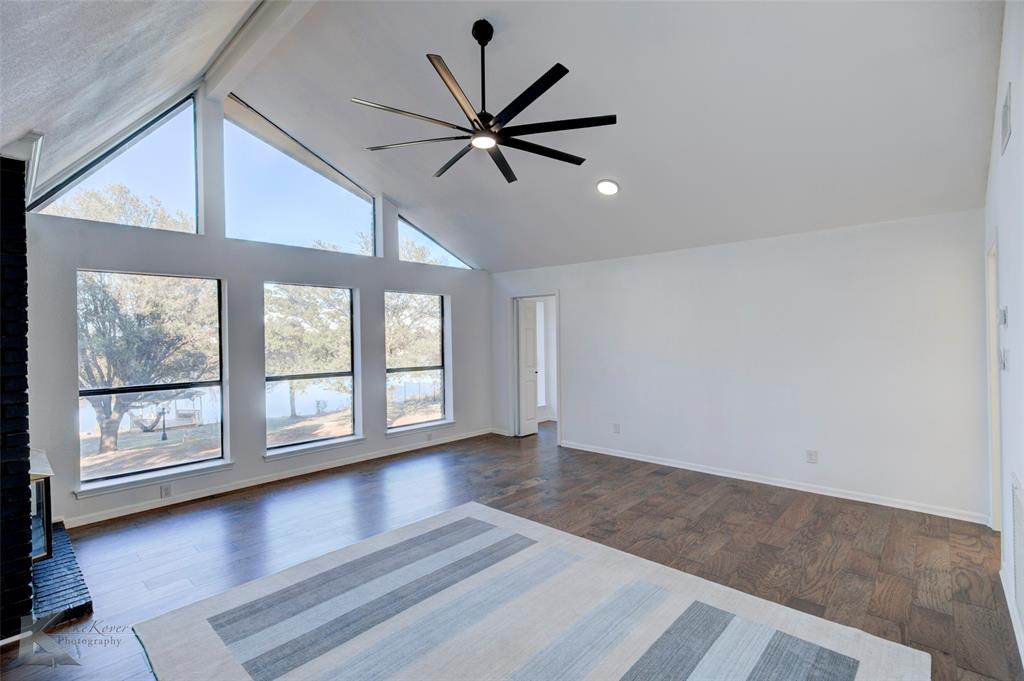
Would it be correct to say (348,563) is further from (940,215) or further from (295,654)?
(940,215)

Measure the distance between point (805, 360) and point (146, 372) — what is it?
590cm

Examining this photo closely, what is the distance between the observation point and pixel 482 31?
119 inches

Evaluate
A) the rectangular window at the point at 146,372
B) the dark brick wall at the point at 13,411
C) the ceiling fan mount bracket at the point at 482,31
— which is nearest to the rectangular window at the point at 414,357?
the rectangular window at the point at 146,372

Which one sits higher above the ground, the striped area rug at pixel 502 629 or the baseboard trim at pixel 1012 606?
the baseboard trim at pixel 1012 606

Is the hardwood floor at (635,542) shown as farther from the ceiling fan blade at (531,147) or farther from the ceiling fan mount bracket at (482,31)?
the ceiling fan mount bracket at (482,31)

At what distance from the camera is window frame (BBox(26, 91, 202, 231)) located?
12.4ft

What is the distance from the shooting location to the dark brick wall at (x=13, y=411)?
2330 mm

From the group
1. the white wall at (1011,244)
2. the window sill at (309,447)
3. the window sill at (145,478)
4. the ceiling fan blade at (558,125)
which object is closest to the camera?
the white wall at (1011,244)

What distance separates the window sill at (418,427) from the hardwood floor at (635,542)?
0.72 m

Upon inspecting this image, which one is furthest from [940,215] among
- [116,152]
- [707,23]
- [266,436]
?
[116,152]

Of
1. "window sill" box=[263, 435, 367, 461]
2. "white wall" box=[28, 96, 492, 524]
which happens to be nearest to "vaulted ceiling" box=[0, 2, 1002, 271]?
"white wall" box=[28, 96, 492, 524]

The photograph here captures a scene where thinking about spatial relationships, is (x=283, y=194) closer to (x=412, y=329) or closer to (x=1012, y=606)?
(x=412, y=329)

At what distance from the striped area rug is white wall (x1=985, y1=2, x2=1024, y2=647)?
3.46ft

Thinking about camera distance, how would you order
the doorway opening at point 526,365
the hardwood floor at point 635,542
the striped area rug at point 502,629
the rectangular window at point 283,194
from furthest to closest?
1. the doorway opening at point 526,365
2. the rectangular window at point 283,194
3. the hardwood floor at point 635,542
4. the striped area rug at point 502,629
